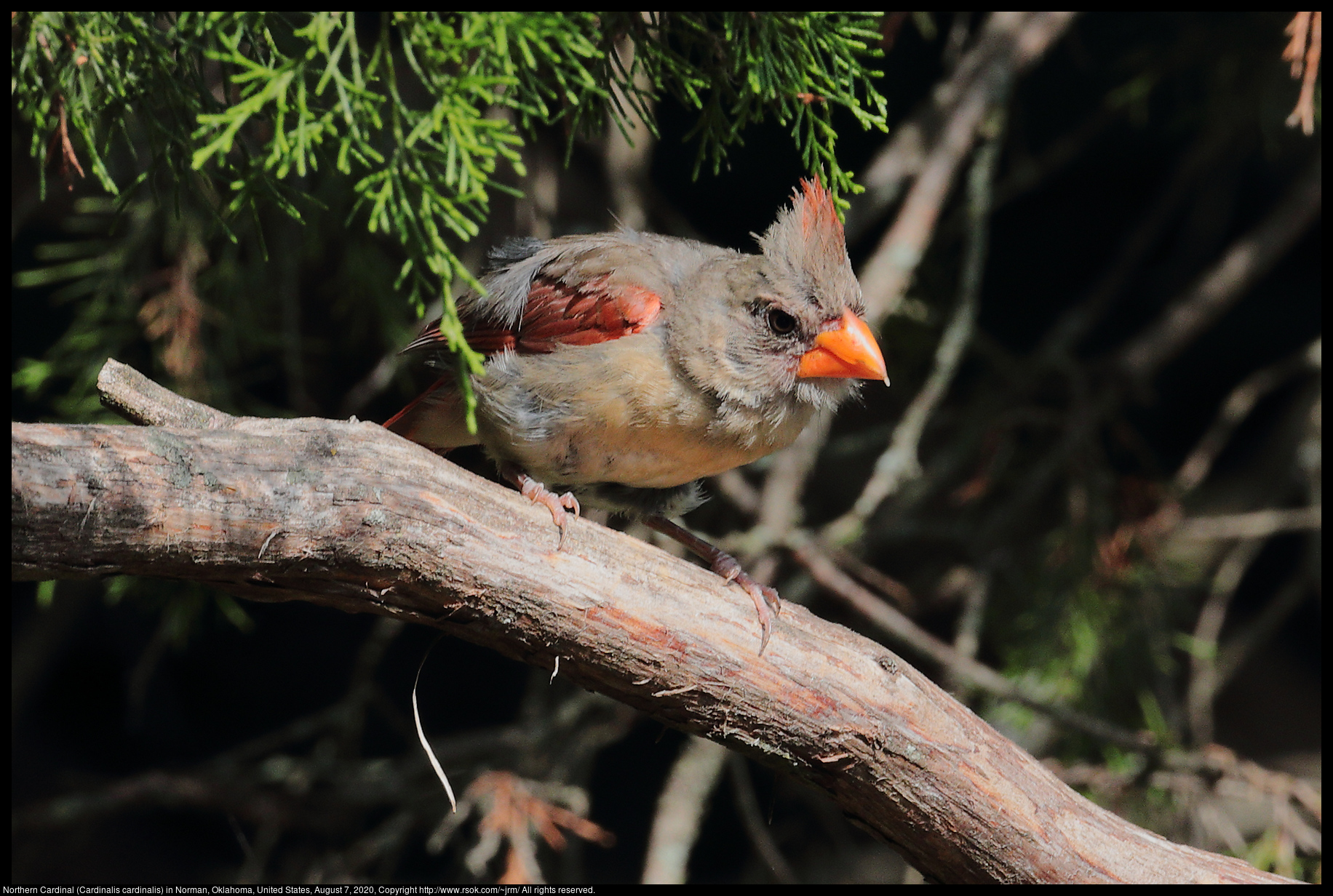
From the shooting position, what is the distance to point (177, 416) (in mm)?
2160

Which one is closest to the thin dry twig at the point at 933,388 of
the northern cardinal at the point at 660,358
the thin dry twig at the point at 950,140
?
the thin dry twig at the point at 950,140

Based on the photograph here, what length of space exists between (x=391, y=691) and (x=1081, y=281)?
3.97 m

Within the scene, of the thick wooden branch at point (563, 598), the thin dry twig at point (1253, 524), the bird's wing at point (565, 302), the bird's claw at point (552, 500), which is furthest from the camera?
the thin dry twig at point (1253, 524)

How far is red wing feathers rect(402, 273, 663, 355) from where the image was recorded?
2740 millimetres

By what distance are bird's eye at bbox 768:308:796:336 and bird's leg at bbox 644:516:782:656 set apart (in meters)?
0.61

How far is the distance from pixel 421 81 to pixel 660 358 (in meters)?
0.89

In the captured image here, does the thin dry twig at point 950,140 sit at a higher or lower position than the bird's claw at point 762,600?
higher

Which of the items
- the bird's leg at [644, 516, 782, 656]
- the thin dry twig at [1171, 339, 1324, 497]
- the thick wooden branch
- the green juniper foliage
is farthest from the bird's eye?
the thin dry twig at [1171, 339, 1324, 497]

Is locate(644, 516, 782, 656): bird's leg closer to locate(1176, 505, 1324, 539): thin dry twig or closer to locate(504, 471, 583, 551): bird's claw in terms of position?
locate(504, 471, 583, 551): bird's claw

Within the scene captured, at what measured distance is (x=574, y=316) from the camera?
2750 mm

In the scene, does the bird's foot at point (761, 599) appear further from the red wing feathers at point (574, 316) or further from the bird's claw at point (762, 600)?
the red wing feathers at point (574, 316)

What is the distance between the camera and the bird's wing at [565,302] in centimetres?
275

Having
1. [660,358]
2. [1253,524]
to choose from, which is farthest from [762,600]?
[1253,524]

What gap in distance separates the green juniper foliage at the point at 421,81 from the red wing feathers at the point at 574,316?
0.47 meters
